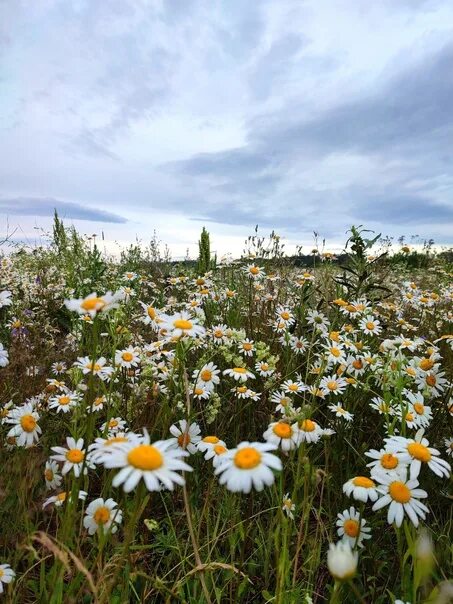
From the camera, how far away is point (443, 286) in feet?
20.1

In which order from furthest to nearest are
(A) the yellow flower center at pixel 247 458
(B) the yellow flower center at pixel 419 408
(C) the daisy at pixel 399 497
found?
1. (B) the yellow flower center at pixel 419 408
2. (C) the daisy at pixel 399 497
3. (A) the yellow flower center at pixel 247 458

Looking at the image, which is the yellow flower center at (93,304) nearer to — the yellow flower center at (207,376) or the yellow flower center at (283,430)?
the yellow flower center at (283,430)

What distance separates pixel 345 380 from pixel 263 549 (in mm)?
1173

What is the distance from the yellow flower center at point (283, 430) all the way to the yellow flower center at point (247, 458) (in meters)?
0.37

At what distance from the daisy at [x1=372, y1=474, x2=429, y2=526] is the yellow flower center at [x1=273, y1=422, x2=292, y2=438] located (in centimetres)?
31

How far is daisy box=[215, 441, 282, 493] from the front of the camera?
943 millimetres

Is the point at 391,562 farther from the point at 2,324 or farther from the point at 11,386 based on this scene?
the point at 2,324

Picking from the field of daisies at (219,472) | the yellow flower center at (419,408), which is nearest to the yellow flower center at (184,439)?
the field of daisies at (219,472)

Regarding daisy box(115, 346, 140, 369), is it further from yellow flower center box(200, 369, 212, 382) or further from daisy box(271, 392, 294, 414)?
daisy box(271, 392, 294, 414)

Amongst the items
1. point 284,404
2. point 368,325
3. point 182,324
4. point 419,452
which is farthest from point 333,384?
point 182,324

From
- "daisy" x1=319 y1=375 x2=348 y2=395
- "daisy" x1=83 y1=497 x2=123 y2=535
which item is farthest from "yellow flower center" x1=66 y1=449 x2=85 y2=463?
"daisy" x1=319 y1=375 x2=348 y2=395

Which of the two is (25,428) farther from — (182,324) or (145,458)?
(145,458)

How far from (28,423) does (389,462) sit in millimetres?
1498

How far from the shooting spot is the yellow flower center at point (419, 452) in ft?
4.43
